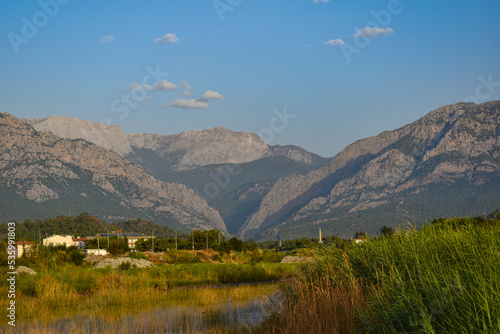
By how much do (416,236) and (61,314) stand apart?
15.7 metres

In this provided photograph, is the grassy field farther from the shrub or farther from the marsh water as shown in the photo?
the shrub

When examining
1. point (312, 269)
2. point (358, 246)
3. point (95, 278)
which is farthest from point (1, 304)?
point (358, 246)

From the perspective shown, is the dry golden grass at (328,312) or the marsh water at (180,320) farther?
the marsh water at (180,320)

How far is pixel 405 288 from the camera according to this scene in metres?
11.8

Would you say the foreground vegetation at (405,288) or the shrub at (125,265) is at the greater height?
the foreground vegetation at (405,288)

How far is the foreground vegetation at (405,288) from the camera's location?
30.5 feet

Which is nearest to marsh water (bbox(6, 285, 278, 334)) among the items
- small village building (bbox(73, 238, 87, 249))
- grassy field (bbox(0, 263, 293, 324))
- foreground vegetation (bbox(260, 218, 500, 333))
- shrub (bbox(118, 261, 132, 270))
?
grassy field (bbox(0, 263, 293, 324))

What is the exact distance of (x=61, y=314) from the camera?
75.3 feet

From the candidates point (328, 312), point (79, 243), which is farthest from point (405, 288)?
point (79, 243)

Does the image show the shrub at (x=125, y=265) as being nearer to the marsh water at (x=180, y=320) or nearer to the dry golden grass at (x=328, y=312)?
the marsh water at (x=180, y=320)

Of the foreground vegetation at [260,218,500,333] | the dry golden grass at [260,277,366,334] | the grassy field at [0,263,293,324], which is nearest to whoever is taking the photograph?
the foreground vegetation at [260,218,500,333]

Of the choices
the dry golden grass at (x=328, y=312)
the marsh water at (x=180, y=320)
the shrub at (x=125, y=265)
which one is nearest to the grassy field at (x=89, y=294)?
the marsh water at (x=180, y=320)

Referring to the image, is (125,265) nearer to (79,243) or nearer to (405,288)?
(405,288)

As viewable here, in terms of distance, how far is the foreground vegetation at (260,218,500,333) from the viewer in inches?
366
